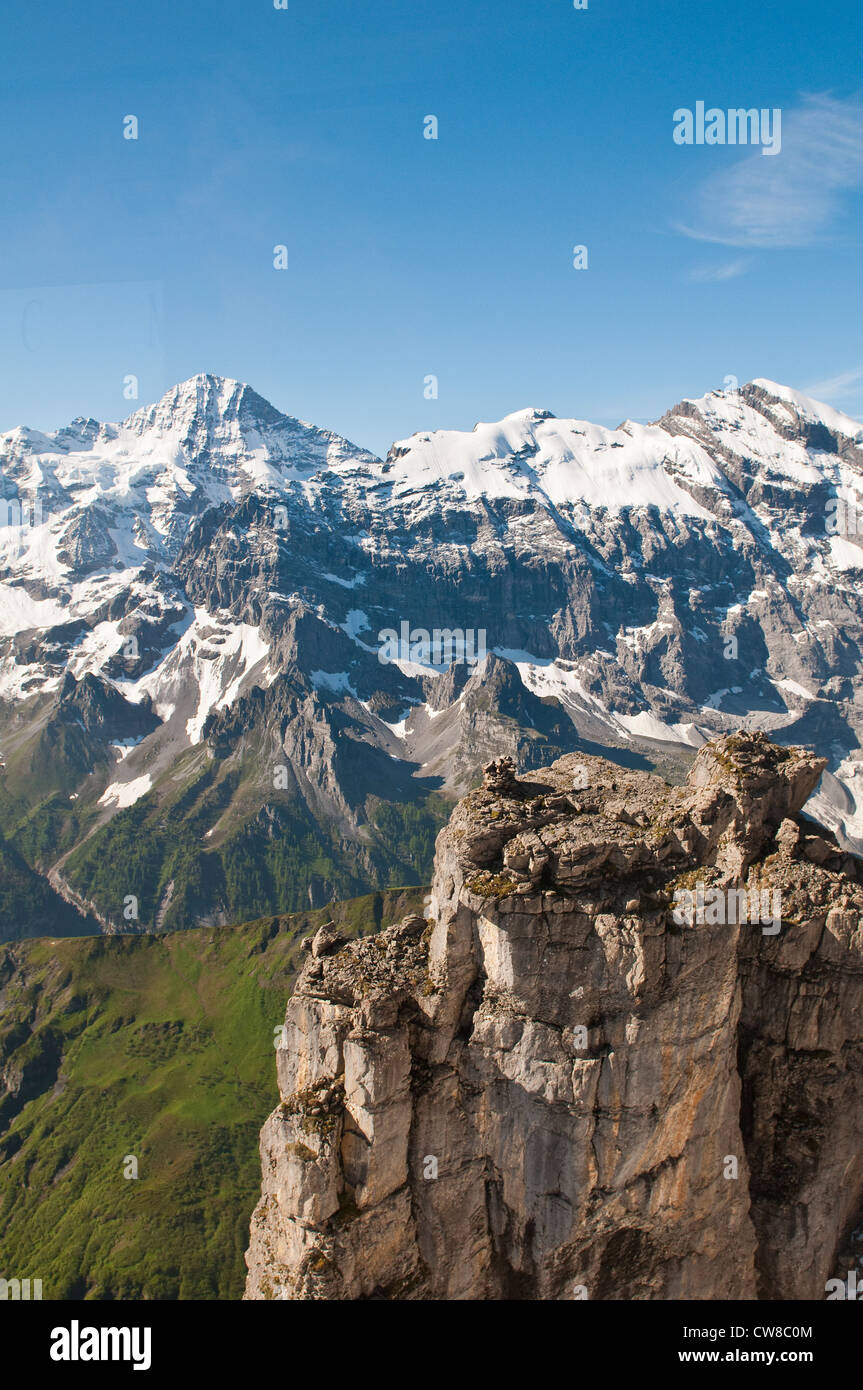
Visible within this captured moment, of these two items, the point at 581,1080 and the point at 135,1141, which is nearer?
the point at 581,1080

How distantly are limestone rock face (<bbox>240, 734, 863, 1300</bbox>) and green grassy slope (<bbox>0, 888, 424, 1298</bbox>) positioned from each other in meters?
72.7

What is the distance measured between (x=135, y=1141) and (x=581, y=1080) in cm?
14590

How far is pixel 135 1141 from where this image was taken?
506 ft

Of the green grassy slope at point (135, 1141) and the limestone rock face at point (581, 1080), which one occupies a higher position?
the limestone rock face at point (581, 1080)

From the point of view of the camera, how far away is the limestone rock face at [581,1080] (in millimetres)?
37438

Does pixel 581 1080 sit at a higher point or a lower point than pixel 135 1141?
higher

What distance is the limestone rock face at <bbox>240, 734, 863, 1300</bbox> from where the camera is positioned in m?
37.4

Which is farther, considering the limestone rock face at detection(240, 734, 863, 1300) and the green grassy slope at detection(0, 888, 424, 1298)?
the green grassy slope at detection(0, 888, 424, 1298)

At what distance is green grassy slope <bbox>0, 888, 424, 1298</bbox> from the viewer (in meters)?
123

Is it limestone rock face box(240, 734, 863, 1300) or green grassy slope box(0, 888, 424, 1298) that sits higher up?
limestone rock face box(240, 734, 863, 1300)

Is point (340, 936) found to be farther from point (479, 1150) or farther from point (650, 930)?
point (650, 930)

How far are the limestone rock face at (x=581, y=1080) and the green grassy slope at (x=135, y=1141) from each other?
7273 cm
